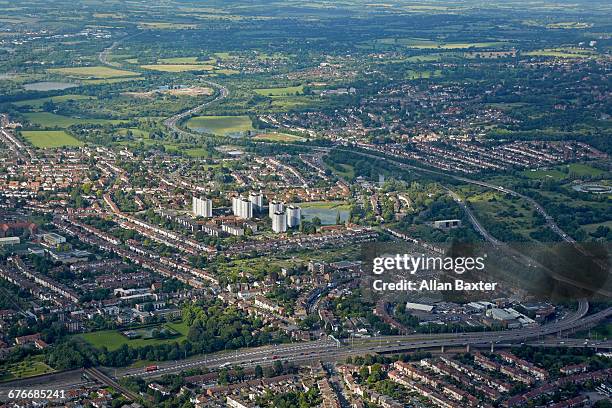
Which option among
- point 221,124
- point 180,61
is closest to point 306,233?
point 221,124

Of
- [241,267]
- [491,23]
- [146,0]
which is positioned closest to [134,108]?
[241,267]

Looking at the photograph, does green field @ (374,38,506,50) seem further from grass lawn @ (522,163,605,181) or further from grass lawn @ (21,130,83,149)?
grass lawn @ (522,163,605,181)

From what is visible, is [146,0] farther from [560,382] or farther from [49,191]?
[560,382]

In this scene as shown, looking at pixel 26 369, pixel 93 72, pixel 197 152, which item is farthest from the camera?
pixel 93 72

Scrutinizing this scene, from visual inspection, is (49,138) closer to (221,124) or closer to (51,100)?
(221,124)

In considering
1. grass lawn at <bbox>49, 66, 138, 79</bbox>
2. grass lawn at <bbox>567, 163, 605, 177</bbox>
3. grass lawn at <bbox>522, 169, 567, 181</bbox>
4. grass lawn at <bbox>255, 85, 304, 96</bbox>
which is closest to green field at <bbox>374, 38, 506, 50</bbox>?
grass lawn at <bbox>255, 85, 304, 96</bbox>

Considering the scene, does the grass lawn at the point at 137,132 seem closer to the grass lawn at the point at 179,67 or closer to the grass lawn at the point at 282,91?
the grass lawn at the point at 282,91
